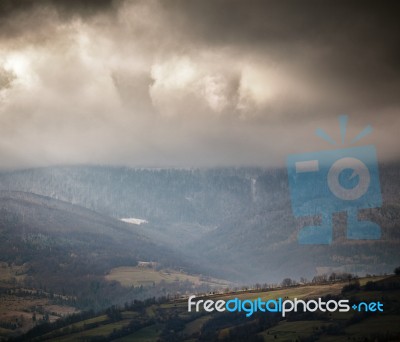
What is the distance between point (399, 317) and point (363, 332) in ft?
49.3

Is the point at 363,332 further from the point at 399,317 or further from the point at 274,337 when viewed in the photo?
the point at 274,337

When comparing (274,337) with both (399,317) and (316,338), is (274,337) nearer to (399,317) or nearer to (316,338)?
(316,338)

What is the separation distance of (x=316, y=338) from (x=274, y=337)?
13.9 meters

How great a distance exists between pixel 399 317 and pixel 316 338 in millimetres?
24649

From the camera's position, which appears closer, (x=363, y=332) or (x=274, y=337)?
(x=363, y=332)

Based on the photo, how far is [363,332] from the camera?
601ft

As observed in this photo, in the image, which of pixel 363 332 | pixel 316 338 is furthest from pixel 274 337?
pixel 363 332

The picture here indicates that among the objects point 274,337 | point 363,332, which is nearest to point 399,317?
point 363,332

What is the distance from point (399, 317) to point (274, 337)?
36520 millimetres

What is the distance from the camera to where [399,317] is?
628ft

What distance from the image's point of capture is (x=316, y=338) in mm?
Result: 190375

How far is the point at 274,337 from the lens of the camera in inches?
7820

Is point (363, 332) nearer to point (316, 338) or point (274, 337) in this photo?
point (316, 338)
